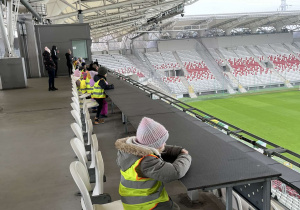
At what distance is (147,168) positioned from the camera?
212cm

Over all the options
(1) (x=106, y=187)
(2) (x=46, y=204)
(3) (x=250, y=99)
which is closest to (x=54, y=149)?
(1) (x=106, y=187)

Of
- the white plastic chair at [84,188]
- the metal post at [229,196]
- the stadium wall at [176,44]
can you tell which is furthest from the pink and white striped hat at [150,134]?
the stadium wall at [176,44]

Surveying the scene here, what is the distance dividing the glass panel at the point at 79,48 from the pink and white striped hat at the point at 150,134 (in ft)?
48.9

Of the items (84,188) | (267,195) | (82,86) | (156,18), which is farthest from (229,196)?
(156,18)

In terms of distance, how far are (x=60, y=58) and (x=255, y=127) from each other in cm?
1184

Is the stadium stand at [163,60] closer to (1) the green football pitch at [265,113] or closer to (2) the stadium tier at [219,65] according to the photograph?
(2) the stadium tier at [219,65]

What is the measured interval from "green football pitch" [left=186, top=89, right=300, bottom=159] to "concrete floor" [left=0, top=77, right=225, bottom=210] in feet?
35.7

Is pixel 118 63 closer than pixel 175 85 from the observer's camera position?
No

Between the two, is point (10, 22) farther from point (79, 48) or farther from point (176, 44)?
point (176, 44)

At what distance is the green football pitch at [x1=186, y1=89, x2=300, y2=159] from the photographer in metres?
15.6

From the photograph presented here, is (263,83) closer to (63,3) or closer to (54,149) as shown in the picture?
(63,3)

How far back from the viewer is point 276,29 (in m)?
40.2

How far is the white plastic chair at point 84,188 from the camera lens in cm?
201

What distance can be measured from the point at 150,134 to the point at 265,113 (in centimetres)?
1993
